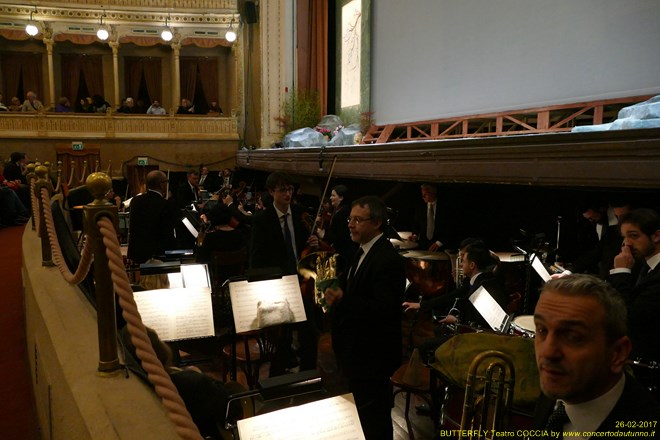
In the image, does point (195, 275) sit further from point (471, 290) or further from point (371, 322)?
point (471, 290)

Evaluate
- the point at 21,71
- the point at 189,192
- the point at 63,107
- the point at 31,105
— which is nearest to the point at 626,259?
the point at 189,192

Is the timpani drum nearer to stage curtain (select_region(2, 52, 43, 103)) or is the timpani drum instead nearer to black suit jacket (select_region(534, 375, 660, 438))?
black suit jacket (select_region(534, 375, 660, 438))

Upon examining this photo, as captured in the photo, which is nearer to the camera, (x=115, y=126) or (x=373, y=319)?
(x=373, y=319)

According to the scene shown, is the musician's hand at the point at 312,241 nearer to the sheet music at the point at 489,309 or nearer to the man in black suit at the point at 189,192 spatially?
the sheet music at the point at 489,309

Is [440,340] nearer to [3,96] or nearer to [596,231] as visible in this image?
[596,231]

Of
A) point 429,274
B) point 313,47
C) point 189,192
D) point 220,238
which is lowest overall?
point 429,274

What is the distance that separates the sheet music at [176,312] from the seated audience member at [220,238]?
6.61 ft

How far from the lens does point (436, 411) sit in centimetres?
293

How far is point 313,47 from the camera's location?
13906 millimetres

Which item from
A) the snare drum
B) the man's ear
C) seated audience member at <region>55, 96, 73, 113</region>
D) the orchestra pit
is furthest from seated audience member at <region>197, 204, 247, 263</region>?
seated audience member at <region>55, 96, 73, 113</region>

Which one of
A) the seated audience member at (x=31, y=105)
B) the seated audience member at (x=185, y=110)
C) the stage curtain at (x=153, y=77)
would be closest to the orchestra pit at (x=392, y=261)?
the seated audience member at (x=31, y=105)

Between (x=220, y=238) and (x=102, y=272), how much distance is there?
3656mm

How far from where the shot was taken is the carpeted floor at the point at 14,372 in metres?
3.04

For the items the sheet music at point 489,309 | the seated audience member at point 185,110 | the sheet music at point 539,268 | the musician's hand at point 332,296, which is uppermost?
the seated audience member at point 185,110
